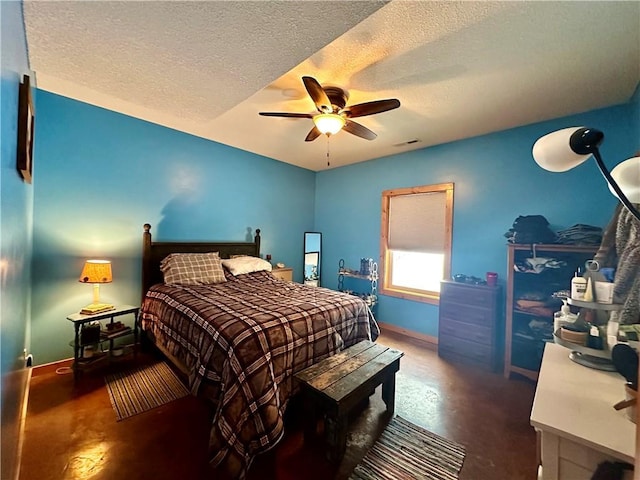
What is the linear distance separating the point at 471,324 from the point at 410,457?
1.76 meters

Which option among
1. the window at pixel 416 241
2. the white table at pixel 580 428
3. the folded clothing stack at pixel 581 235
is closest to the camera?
the white table at pixel 580 428

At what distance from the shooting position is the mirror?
487 centimetres

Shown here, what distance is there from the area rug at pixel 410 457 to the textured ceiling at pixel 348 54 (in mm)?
2563

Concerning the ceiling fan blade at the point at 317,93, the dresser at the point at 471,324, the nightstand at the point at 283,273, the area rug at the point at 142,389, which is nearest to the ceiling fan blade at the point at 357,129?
the ceiling fan blade at the point at 317,93

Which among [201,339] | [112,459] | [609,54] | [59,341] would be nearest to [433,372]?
[201,339]

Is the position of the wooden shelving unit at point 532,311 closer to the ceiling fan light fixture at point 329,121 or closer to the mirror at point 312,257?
the ceiling fan light fixture at point 329,121

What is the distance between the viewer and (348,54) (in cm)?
175

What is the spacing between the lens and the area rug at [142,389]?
6.56 ft

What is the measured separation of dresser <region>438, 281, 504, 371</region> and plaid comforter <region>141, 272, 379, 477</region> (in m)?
1.02

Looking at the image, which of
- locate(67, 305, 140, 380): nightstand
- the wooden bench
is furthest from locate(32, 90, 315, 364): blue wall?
the wooden bench

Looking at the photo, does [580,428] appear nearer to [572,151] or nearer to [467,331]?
[572,151]

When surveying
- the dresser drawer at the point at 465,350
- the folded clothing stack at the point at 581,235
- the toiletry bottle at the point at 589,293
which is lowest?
the dresser drawer at the point at 465,350

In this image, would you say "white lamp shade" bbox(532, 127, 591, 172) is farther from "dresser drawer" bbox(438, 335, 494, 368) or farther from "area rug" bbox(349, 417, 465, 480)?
"dresser drawer" bbox(438, 335, 494, 368)

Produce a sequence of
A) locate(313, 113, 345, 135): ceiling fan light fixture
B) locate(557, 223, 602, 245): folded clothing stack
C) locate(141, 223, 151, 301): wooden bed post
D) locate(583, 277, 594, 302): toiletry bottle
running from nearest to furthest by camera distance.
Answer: locate(583, 277, 594, 302): toiletry bottle → locate(313, 113, 345, 135): ceiling fan light fixture → locate(557, 223, 602, 245): folded clothing stack → locate(141, 223, 151, 301): wooden bed post
